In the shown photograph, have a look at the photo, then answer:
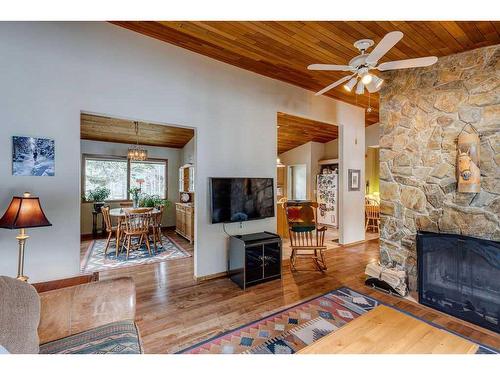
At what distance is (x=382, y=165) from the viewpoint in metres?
3.40

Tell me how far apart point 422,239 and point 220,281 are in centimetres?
258

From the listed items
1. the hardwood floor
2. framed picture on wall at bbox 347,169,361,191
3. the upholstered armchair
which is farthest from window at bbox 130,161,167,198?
the upholstered armchair

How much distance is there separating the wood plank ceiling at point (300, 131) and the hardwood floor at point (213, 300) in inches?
134

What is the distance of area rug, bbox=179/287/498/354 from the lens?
1.97 metres

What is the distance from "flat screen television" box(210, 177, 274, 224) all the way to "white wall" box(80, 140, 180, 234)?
427 centimetres

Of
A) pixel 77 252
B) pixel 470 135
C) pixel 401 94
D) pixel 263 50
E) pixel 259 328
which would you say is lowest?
pixel 259 328

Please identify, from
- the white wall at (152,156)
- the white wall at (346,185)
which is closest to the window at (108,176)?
the white wall at (152,156)

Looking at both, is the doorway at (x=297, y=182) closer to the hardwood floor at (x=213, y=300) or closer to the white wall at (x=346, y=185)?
the white wall at (x=346, y=185)

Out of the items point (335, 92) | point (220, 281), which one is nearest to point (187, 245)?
point (220, 281)

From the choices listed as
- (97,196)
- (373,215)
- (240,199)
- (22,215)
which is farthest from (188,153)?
(373,215)

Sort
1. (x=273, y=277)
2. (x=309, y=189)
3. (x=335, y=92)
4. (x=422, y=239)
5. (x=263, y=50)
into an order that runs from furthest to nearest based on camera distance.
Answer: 1. (x=309, y=189)
2. (x=335, y=92)
3. (x=273, y=277)
4. (x=263, y=50)
5. (x=422, y=239)

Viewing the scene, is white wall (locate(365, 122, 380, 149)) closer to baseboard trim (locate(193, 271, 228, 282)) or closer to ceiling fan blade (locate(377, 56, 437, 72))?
ceiling fan blade (locate(377, 56, 437, 72))

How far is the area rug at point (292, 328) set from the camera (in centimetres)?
197
